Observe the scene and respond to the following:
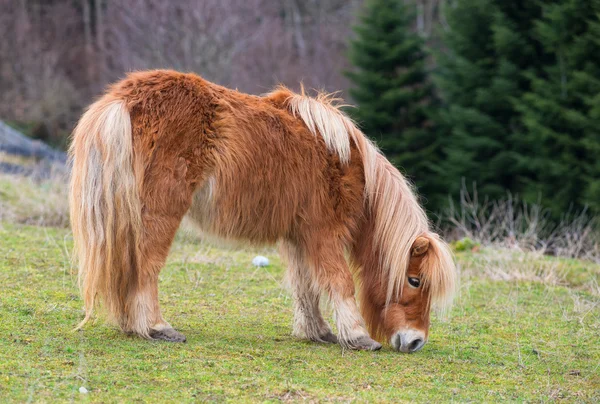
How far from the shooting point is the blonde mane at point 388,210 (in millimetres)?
5355

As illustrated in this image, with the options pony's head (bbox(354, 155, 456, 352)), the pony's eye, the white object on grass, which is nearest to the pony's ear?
pony's head (bbox(354, 155, 456, 352))

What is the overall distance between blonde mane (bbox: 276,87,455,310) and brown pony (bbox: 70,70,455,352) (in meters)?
0.01

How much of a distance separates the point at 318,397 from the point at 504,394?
4.07ft

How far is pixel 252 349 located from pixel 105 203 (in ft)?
4.56

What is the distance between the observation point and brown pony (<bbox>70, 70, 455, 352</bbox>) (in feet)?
15.6

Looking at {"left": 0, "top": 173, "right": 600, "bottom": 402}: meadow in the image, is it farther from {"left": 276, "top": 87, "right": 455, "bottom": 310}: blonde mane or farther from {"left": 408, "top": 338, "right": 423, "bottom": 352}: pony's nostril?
{"left": 276, "top": 87, "right": 455, "bottom": 310}: blonde mane

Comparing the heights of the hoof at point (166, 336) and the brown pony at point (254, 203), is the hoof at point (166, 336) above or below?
below

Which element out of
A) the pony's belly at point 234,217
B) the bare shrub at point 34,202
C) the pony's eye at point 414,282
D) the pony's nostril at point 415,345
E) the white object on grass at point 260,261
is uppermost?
the pony's belly at point 234,217

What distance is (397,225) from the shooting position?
555 cm

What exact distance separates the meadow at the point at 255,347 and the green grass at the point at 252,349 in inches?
0.4

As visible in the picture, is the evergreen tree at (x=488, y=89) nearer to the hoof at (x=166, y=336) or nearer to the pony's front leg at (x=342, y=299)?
the pony's front leg at (x=342, y=299)

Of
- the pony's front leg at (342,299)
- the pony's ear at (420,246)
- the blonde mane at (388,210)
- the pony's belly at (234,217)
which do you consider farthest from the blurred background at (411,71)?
the pony's belly at (234,217)

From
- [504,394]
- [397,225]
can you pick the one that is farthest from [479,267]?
[504,394]

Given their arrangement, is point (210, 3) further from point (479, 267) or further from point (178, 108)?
point (178, 108)
